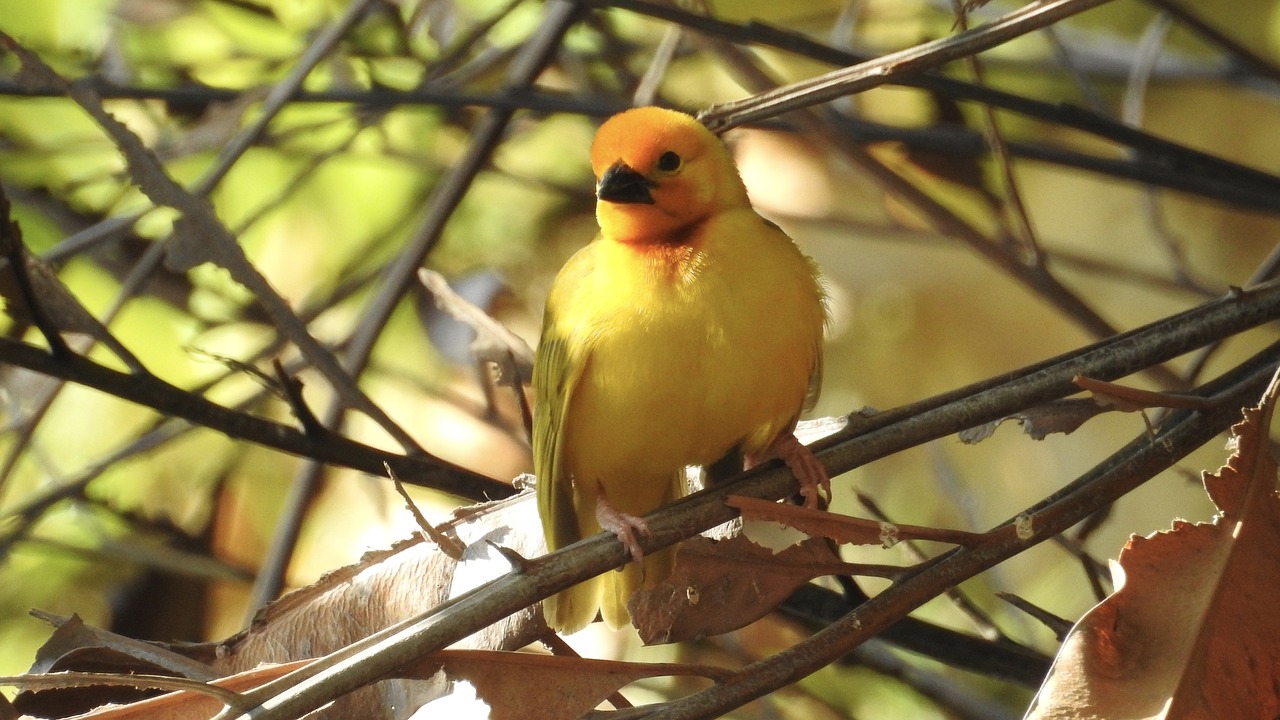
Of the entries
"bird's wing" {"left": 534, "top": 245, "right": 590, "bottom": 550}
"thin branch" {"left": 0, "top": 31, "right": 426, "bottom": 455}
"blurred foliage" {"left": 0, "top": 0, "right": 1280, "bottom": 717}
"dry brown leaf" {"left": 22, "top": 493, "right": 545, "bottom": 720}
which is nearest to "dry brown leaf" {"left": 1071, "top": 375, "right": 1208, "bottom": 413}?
"dry brown leaf" {"left": 22, "top": 493, "right": 545, "bottom": 720}

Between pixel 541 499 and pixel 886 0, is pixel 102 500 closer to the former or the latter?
pixel 541 499

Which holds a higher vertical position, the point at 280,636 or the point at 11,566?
the point at 11,566

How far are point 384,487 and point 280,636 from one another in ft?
4.44

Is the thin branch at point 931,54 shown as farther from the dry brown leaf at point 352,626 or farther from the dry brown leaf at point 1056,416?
the dry brown leaf at point 352,626

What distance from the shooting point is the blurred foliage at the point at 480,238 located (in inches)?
97.4

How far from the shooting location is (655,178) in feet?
5.05

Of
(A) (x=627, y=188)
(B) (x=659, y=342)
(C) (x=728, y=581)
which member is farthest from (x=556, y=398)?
(C) (x=728, y=581)

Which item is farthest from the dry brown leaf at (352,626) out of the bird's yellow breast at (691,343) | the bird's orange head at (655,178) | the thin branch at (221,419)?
the bird's orange head at (655,178)

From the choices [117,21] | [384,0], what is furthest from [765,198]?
[117,21]

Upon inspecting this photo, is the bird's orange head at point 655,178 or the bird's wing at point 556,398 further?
the bird's orange head at point 655,178

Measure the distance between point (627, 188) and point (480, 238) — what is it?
1.31 meters

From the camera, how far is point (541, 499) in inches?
54.8

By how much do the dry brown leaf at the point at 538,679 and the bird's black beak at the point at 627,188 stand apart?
0.69m

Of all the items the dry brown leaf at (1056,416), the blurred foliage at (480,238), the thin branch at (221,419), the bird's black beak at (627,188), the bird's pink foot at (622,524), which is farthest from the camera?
the blurred foliage at (480,238)
